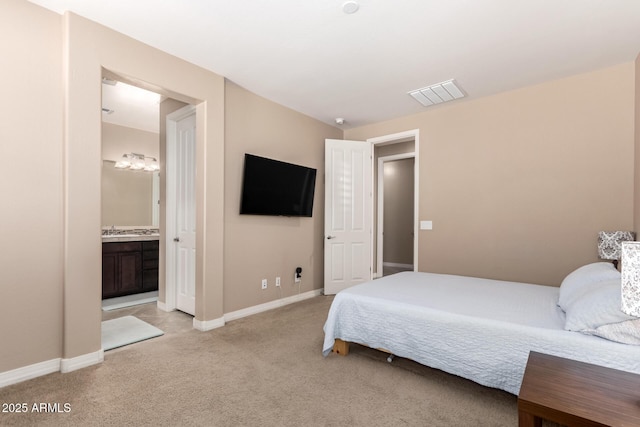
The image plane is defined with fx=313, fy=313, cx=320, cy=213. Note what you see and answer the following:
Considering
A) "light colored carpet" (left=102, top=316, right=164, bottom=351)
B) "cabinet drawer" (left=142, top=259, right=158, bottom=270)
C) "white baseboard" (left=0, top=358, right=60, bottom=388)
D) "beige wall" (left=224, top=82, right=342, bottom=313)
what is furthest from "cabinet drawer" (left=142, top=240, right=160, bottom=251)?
"white baseboard" (left=0, top=358, right=60, bottom=388)

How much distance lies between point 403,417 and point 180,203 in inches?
129

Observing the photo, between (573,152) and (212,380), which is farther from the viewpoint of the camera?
(573,152)

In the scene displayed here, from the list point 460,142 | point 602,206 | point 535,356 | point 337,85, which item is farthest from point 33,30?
point 602,206

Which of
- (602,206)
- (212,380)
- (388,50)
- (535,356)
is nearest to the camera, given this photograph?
(535,356)

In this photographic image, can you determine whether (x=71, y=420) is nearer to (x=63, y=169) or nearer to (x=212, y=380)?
(x=212, y=380)

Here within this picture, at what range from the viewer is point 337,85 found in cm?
351

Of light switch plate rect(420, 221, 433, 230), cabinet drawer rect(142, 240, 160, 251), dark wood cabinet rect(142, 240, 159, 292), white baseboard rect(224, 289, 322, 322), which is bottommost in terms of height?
white baseboard rect(224, 289, 322, 322)

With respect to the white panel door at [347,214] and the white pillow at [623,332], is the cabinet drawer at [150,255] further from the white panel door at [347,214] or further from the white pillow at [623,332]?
the white pillow at [623,332]

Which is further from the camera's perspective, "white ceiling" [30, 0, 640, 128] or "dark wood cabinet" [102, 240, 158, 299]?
"dark wood cabinet" [102, 240, 158, 299]

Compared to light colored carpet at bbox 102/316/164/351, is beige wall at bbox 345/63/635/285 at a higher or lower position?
higher

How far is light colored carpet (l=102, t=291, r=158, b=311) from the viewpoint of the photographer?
399cm

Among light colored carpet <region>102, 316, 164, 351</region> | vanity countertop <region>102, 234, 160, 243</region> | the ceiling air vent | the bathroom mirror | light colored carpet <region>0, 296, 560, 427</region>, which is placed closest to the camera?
light colored carpet <region>0, 296, 560, 427</region>

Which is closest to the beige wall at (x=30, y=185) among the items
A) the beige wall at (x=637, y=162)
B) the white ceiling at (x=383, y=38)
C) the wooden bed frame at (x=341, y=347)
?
the white ceiling at (x=383, y=38)

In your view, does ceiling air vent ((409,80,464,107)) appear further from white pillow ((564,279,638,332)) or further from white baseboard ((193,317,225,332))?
white baseboard ((193,317,225,332))
